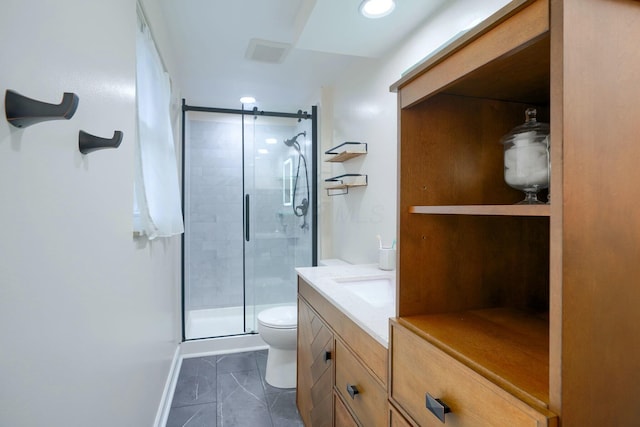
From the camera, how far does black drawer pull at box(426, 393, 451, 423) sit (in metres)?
0.72

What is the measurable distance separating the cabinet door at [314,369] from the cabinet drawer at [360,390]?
0.11 meters

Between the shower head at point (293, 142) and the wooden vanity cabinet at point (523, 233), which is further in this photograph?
the shower head at point (293, 142)

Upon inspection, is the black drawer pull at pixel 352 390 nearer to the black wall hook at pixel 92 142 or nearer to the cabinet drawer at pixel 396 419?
the cabinet drawer at pixel 396 419

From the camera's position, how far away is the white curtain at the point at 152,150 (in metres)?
1.43

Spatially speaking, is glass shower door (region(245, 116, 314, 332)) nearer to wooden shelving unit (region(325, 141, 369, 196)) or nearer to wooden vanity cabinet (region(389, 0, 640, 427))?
wooden shelving unit (region(325, 141, 369, 196))

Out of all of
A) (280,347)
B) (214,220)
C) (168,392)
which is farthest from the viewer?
(214,220)

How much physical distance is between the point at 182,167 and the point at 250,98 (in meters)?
1.00

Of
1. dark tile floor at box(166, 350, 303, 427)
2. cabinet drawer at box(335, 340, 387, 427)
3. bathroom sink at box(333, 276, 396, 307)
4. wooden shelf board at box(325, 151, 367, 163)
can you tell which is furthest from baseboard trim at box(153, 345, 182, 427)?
wooden shelf board at box(325, 151, 367, 163)

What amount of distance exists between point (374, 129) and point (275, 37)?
0.92 metres

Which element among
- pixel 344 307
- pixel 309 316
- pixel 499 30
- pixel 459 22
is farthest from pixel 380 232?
pixel 499 30

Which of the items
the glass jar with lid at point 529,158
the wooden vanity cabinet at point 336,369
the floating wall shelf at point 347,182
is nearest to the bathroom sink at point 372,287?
the wooden vanity cabinet at point 336,369

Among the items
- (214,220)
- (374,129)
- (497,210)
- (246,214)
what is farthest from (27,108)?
(214,220)

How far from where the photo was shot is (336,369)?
1.40 metres

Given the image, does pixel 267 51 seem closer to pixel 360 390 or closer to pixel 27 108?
pixel 27 108
